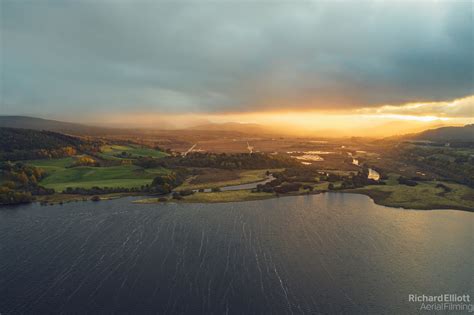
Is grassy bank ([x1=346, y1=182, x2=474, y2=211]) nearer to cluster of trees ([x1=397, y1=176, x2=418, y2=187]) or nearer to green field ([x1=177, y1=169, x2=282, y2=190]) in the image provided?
cluster of trees ([x1=397, y1=176, x2=418, y2=187])

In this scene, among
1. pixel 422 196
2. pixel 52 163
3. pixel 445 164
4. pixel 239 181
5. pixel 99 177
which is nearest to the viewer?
pixel 422 196

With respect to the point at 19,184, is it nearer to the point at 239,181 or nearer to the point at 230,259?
the point at 239,181

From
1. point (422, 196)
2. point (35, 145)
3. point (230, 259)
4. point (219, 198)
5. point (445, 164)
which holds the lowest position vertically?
point (230, 259)

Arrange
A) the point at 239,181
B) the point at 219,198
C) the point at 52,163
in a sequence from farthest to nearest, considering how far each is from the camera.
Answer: the point at 52,163 → the point at 239,181 → the point at 219,198

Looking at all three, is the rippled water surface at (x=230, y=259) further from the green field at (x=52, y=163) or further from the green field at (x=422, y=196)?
the green field at (x=52, y=163)

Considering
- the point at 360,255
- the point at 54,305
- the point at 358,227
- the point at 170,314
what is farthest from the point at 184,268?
the point at 358,227

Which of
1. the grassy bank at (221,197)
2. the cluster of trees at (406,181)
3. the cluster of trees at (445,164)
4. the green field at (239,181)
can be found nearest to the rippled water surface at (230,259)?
the grassy bank at (221,197)

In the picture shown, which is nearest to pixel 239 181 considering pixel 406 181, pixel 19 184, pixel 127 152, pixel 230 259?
pixel 406 181
